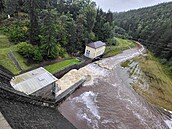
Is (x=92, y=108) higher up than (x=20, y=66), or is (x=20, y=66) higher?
(x=20, y=66)

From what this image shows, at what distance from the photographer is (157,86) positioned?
26.1 metres

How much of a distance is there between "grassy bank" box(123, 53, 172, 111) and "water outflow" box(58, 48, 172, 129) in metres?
1.61

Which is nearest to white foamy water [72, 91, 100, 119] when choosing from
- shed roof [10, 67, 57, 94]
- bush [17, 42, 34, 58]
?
shed roof [10, 67, 57, 94]

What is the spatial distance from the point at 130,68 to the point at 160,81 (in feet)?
19.9

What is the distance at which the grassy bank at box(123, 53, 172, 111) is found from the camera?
73.8 feet

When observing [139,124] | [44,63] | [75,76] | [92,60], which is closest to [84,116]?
[139,124]

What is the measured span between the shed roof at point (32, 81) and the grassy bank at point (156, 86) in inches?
540

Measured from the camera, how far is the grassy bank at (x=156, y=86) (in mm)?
22500

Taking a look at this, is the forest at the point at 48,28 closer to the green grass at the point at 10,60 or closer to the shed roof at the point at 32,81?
the green grass at the point at 10,60

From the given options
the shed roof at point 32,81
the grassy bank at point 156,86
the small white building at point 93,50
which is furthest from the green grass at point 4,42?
the grassy bank at point 156,86

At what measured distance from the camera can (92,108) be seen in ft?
62.6

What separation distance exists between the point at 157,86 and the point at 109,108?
1108 centimetres

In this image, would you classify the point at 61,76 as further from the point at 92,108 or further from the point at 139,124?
the point at 139,124

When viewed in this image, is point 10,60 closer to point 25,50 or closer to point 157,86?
point 25,50
